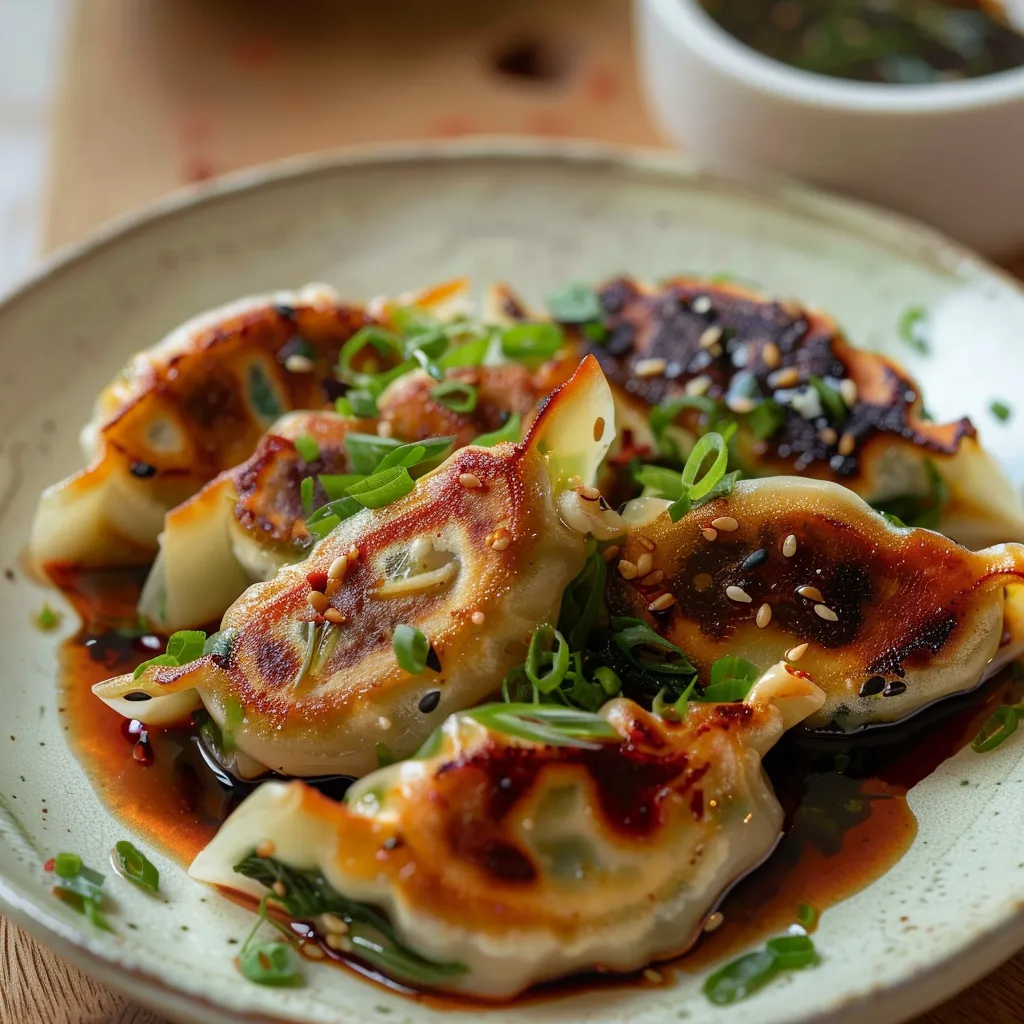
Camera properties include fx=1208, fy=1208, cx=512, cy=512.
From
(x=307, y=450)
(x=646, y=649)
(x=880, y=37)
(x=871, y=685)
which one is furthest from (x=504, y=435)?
(x=880, y=37)

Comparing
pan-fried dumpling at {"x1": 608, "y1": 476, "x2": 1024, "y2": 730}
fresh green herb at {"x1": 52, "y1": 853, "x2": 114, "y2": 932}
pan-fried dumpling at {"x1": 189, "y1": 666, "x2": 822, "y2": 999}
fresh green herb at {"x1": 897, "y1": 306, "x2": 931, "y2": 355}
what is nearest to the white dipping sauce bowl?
fresh green herb at {"x1": 897, "y1": 306, "x2": 931, "y2": 355}

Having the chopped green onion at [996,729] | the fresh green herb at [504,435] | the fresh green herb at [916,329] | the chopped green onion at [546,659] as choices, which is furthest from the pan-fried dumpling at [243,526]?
the fresh green herb at [916,329]

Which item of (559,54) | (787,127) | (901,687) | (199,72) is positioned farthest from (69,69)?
(901,687)

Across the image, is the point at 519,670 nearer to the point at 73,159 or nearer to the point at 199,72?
the point at 73,159

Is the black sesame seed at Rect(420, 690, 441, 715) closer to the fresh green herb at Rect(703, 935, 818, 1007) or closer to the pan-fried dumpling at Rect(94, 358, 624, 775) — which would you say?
the pan-fried dumpling at Rect(94, 358, 624, 775)

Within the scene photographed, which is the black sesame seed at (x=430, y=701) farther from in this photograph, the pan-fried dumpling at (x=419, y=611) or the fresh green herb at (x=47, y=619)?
the fresh green herb at (x=47, y=619)

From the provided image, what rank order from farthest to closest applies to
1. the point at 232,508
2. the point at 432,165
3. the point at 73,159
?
the point at 73,159
the point at 432,165
the point at 232,508

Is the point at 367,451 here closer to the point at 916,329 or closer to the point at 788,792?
the point at 788,792
